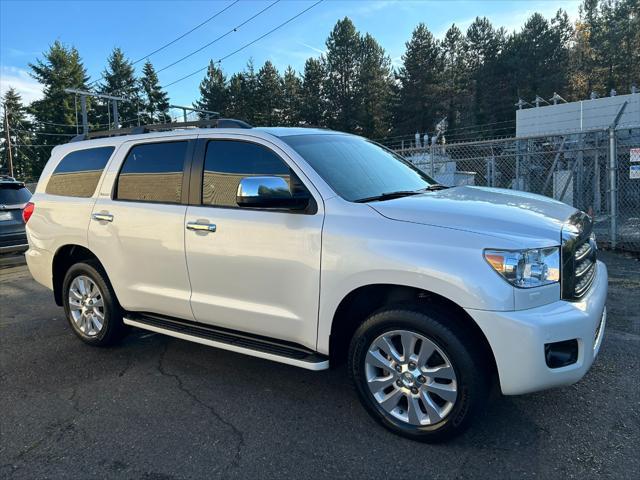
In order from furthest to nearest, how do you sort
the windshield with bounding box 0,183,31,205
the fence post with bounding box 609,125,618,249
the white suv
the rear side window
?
the windshield with bounding box 0,183,31,205
the fence post with bounding box 609,125,618,249
the rear side window
the white suv

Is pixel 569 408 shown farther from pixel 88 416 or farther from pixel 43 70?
pixel 43 70

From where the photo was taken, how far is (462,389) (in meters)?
2.81

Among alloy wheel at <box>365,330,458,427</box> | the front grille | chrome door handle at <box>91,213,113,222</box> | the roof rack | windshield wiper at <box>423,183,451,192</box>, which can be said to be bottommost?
alloy wheel at <box>365,330,458,427</box>

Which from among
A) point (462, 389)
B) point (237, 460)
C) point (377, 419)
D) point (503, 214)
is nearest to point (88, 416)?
point (237, 460)

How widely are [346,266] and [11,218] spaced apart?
7968 mm

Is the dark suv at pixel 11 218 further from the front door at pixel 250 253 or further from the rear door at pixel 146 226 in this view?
the front door at pixel 250 253

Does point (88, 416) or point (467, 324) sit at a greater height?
point (467, 324)

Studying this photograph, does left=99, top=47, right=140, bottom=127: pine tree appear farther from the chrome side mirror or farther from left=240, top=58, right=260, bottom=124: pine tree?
the chrome side mirror

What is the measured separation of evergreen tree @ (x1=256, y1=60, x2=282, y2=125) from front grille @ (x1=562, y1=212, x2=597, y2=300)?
59699 millimetres

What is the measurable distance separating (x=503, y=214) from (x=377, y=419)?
57.6 inches

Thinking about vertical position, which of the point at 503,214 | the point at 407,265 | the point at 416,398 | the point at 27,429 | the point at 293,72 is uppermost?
the point at 293,72

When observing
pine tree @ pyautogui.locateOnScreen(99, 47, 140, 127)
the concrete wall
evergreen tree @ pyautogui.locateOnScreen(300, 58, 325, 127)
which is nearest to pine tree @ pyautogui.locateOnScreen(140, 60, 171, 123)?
pine tree @ pyautogui.locateOnScreen(99, 47, 140, 127)

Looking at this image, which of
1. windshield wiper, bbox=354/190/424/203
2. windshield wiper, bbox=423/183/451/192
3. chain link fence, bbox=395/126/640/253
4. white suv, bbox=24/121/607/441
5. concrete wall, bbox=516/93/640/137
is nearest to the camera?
white suv, bbox=24/121/607/441

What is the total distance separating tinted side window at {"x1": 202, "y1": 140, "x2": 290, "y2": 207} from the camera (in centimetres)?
362
